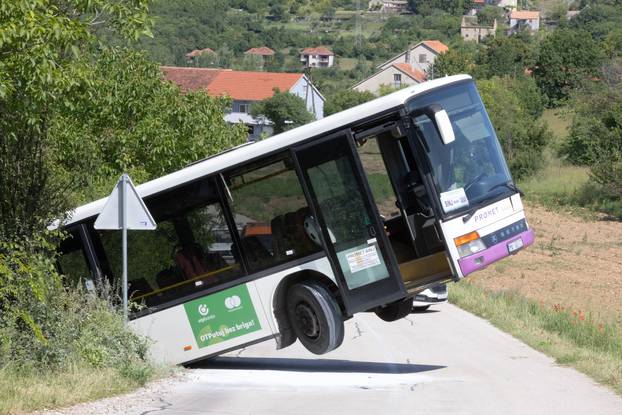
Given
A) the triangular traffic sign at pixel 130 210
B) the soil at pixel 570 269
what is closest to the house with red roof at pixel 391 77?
the soil at pixel 570 269

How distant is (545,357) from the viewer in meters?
17.5

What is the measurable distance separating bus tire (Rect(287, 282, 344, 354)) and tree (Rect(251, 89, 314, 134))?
8951cm

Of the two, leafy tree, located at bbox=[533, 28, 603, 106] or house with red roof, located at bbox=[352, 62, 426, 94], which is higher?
house with red roof, located at bbox=[352, 62, 426, 94]

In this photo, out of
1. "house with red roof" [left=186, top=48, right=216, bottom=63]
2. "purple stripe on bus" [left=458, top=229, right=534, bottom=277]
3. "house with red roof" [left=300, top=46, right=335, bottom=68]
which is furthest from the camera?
"house with red roof" [left=300, top=46, right=335, bottom=68]

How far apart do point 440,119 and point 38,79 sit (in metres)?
5.00

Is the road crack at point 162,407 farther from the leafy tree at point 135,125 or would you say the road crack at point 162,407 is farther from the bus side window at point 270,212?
the leafy tree at point 135,125

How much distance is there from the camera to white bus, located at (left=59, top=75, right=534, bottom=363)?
1538 cm

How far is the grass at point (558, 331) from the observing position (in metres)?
15.8

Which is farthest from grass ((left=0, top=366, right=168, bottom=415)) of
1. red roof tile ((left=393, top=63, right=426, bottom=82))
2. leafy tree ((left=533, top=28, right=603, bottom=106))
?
red roof tile ((left=393, top=63, right=426, bottom=82))

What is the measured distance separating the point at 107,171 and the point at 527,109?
262 ft

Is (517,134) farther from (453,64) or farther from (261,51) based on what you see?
(261,51)

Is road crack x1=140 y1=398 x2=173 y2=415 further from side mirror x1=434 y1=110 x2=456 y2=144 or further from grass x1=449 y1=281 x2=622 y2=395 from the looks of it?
grass x1=449 y1=281 x2=622 y2=395

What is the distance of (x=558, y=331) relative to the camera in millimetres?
21391

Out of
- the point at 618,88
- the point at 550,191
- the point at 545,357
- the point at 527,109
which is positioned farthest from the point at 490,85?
the point at 545,357
